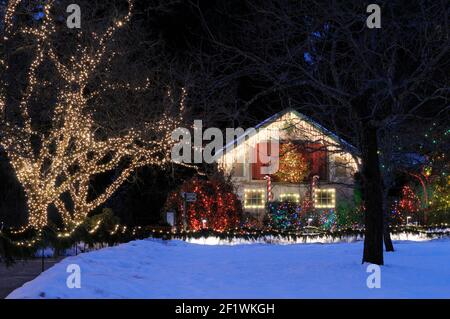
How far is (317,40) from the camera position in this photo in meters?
15.1

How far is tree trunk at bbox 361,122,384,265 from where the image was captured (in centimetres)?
1552

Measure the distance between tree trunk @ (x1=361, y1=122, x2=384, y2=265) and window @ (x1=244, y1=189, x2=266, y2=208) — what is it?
1858 cm

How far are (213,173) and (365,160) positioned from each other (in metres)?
16.0

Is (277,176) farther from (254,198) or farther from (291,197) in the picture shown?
(254,198)

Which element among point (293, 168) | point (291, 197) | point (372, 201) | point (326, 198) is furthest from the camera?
point (326, 198)

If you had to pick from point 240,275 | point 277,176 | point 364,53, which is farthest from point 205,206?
point 240,275

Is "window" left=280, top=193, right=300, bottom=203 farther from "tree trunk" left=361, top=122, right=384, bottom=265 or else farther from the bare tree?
"tree trunk" left=361, top=122, right=384, bottom=265

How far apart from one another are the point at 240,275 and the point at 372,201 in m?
3.87

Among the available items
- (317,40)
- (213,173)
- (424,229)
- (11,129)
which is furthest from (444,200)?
(11,129)

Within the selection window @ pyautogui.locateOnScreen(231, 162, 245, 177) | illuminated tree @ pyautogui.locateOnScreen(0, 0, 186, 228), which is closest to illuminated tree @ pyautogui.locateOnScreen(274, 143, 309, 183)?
window @ pyautogui.locateOnScreen(231, 162, 245, 177)

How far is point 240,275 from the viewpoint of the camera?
45.9 feet

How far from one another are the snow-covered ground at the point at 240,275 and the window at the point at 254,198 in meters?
13.9

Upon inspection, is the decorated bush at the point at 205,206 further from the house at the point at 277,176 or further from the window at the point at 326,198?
Answer: the window at the point at 326,198
